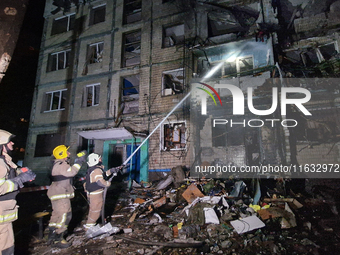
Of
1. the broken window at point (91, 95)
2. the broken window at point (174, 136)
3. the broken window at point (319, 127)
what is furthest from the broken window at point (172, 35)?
the broken window at point (319, 127)

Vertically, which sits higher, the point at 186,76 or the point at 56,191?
the point at 186,76

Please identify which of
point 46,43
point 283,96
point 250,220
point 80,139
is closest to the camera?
point 250,220

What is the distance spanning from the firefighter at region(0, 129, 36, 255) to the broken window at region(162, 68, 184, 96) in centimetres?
864

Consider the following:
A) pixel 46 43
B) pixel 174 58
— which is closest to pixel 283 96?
pixel 174 58

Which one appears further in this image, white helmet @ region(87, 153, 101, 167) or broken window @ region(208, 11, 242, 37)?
broken window @ region(208, 11, 242, 37)

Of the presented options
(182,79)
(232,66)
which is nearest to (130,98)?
(182,79)

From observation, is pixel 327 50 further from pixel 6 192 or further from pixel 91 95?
pixel 91 95

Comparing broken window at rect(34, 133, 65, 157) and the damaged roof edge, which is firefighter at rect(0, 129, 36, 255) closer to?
the damaged roof edge

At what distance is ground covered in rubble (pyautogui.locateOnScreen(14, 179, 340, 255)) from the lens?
3807 mm

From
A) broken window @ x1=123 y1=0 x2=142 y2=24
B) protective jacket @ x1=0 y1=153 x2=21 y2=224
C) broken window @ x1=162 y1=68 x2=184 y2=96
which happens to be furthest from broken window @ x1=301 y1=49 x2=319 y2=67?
protective jacket @ x1=0 y1=153 x2=21 y2=224

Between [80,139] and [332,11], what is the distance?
15.8 m

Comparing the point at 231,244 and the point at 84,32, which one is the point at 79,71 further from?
the point at 231,244

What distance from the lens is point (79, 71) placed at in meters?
13.5

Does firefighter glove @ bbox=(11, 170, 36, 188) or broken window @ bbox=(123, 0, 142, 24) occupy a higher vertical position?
broken window @ bbox=(123, 0, 142, 24)
